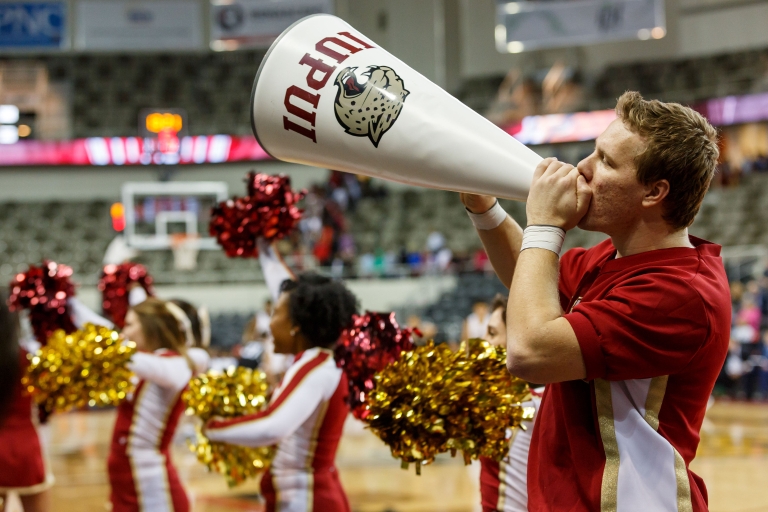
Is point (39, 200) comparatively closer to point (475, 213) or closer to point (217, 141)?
point (217, 141)

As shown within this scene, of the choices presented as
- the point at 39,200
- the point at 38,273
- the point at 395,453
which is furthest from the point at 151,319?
the point at 39,200

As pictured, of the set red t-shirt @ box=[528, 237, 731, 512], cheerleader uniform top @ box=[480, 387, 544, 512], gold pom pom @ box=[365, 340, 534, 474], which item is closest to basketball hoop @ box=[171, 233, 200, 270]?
cheerleader uniform top @ box=[480, 387, 544, 512]

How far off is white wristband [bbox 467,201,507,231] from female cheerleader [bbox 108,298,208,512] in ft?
5.64

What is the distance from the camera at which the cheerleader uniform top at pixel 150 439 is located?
3.12m

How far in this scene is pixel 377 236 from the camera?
16.4 meters

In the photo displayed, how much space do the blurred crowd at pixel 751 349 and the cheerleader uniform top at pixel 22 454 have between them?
9393 mm

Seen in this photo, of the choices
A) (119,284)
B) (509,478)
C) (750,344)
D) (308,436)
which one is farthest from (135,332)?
(750,344)

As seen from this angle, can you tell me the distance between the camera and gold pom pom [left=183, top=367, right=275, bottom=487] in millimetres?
2555

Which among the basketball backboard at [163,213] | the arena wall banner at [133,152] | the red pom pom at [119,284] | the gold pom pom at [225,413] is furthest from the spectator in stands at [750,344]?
the gold pom pom at [225,413]

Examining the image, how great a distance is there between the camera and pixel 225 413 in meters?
2.56

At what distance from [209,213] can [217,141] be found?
14.1 meters

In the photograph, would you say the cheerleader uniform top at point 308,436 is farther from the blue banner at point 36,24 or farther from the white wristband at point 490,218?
the blue banner at point 36,24

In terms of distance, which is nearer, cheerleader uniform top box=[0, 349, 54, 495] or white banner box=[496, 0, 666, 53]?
cheerleader uniform top box=[0, 349, 54, 495]

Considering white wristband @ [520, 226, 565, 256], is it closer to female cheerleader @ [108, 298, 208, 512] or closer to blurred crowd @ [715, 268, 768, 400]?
female cheerleader @ [108, 298, 208, 512]
